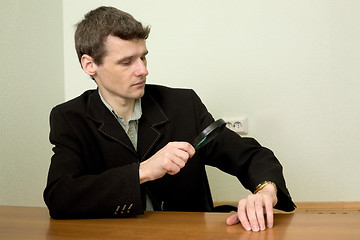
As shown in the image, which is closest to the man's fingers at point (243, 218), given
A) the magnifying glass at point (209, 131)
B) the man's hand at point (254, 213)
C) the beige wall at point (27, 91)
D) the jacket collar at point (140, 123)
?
the man's hand at point (254, 213)

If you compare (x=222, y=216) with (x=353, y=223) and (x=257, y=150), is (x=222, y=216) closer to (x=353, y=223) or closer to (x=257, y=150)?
(x=353, y=223)

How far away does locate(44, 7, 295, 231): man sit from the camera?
1240 millimetres

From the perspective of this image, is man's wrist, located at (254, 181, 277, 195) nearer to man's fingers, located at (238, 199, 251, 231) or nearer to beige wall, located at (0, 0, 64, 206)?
man's fingers, located at (238, 199, 251, 231)

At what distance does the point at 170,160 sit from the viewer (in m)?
1.02

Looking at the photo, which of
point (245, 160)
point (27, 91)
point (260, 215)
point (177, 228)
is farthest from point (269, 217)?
point (27, 91)

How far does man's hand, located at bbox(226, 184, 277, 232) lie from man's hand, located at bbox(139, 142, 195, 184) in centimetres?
18

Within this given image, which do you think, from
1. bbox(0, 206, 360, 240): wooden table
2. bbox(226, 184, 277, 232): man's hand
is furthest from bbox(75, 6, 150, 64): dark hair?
bbox(226, 184, 277, 232): man's hand

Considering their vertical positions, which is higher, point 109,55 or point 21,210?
point 109,55

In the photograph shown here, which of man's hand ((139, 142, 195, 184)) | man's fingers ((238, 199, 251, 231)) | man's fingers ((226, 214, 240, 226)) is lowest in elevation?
man's fingers ((226, 214, 240, 226))

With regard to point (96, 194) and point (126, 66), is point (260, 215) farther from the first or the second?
point (126, 66)

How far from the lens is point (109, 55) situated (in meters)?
1.39

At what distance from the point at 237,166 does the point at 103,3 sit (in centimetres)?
129

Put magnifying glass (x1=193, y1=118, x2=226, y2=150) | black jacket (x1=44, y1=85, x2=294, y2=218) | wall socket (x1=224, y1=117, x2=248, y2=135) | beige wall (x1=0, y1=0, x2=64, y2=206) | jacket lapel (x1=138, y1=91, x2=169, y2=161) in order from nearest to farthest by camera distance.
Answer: magnifying glass (x1=193, y1=118, x2=226, y2=150) < black jacket (x1=44, y1=85, x2=294, y2=218) < jacket lapel (x1=138, y1=91, x2=169, y2=161) < beige wall (x1=0, y1=0, x2=64, y2=206) < wall socket (x1=224, y1=117, x2=248, y2=135)

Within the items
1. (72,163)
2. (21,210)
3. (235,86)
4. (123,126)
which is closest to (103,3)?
(235,86)
